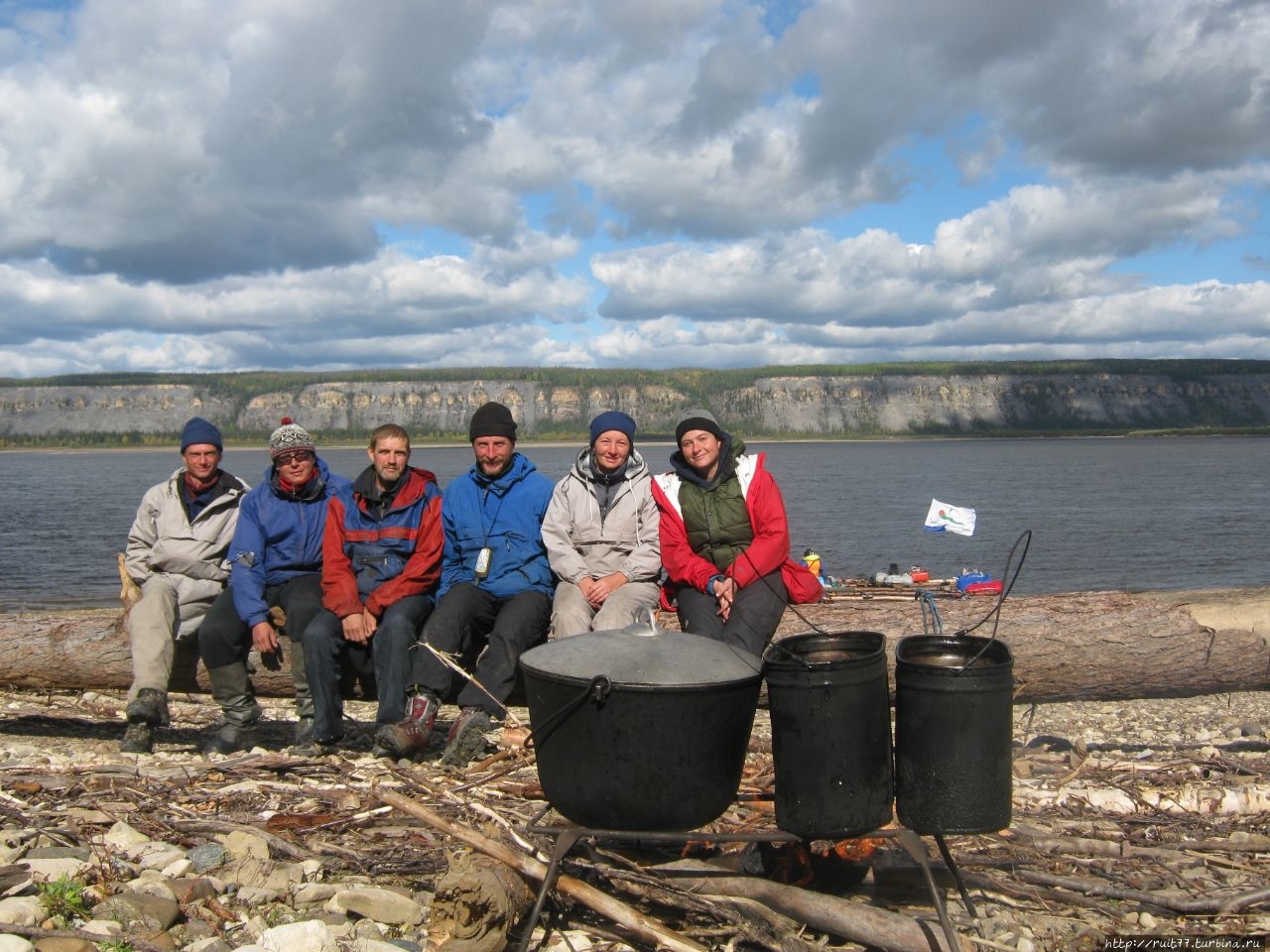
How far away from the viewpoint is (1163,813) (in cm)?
576

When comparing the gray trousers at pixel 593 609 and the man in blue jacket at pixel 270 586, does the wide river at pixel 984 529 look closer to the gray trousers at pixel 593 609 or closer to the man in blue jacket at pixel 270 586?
the man in blue jacket at pixel 270 586

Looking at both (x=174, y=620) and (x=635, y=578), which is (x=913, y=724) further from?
(x=174, y=620)

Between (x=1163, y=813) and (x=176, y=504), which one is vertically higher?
(x=176, y=504)

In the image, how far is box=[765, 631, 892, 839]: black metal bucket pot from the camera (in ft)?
14.8

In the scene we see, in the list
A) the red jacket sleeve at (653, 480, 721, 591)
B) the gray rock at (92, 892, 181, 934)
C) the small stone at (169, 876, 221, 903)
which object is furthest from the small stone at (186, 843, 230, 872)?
the red jacket sleeve at (653, 480, 721, 591)

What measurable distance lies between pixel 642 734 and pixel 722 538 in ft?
8.98

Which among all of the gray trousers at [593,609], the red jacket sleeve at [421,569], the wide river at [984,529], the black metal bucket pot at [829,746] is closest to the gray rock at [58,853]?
the red jacket sleeve at [421,569]

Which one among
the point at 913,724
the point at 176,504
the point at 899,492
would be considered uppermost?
the point at 176,504

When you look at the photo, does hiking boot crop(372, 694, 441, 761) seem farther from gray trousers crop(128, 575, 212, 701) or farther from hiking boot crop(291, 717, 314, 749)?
gray trousers crop(128, 575, 212, 701)

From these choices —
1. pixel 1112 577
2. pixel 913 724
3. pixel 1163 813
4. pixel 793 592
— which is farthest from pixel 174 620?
pixel 1112 577

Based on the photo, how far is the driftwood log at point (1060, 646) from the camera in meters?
7.80

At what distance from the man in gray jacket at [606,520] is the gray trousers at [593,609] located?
0.07 m

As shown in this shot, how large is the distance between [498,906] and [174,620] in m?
4.35

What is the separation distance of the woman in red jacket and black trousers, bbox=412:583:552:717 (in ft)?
3.28
